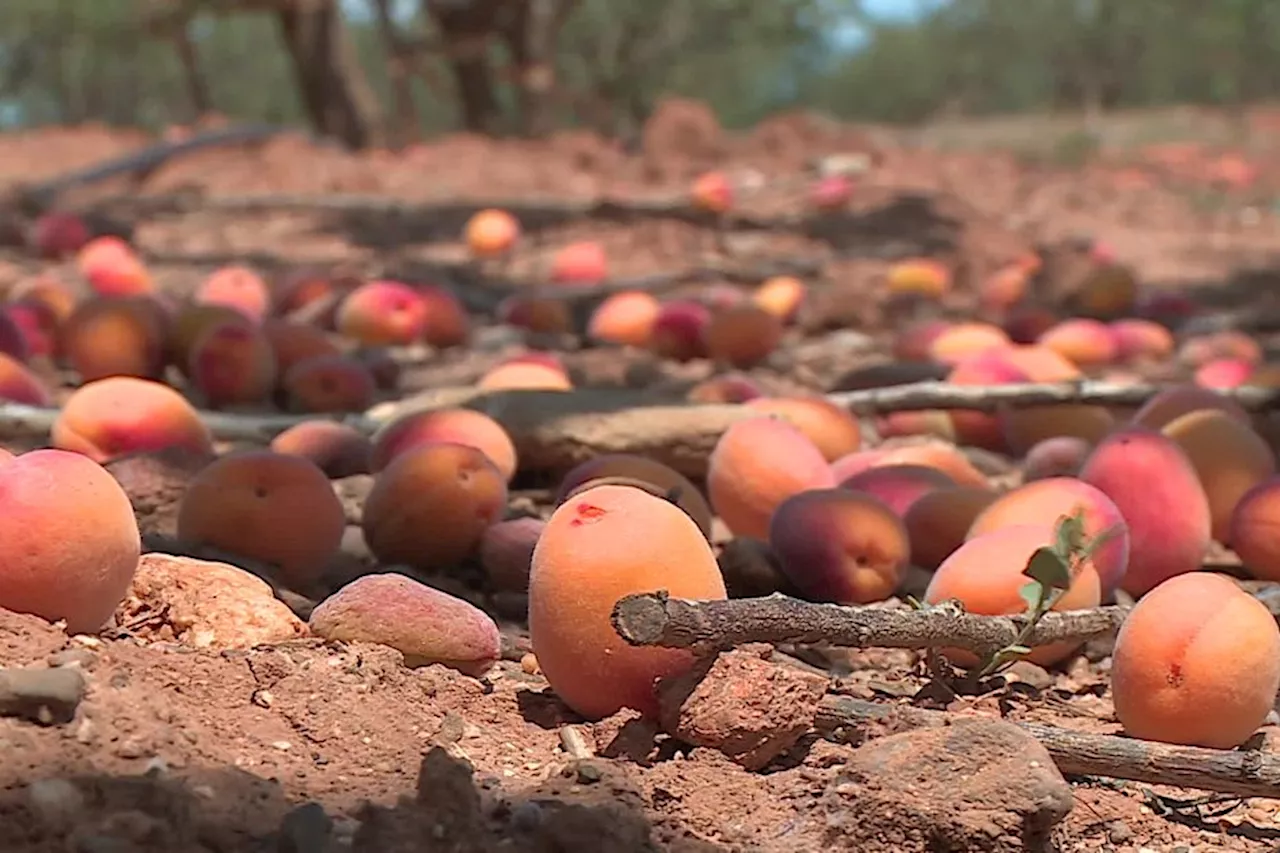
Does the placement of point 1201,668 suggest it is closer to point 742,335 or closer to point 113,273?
point 742,335

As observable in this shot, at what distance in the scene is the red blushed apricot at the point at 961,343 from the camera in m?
4.03

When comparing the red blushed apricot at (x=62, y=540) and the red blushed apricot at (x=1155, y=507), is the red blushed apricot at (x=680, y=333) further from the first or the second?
the red blushed apricot at (x=62, y=540)

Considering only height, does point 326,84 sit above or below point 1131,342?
above

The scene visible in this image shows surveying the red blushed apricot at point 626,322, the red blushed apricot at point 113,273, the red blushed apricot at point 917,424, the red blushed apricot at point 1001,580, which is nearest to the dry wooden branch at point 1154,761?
the red blushed apricot at point 1001,580

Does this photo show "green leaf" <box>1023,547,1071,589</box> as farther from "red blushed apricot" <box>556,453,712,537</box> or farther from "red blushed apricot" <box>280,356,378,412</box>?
"red blushed apricot" <box>280,356,378,412</box>

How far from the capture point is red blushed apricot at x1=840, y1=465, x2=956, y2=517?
246cm

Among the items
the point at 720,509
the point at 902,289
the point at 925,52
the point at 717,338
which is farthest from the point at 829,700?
the point at 925,52

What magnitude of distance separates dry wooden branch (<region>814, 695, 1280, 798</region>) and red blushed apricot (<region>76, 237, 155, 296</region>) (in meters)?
3.73

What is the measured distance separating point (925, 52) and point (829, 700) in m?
54.7

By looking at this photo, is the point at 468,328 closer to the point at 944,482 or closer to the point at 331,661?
the point at 944,482

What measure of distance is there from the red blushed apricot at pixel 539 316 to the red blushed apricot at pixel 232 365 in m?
1.40

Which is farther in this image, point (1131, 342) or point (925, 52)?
point (925, 52)

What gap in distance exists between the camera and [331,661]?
165 cm

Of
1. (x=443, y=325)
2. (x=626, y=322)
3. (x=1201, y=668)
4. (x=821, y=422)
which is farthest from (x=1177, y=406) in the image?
Result: (x=443, y=325)
